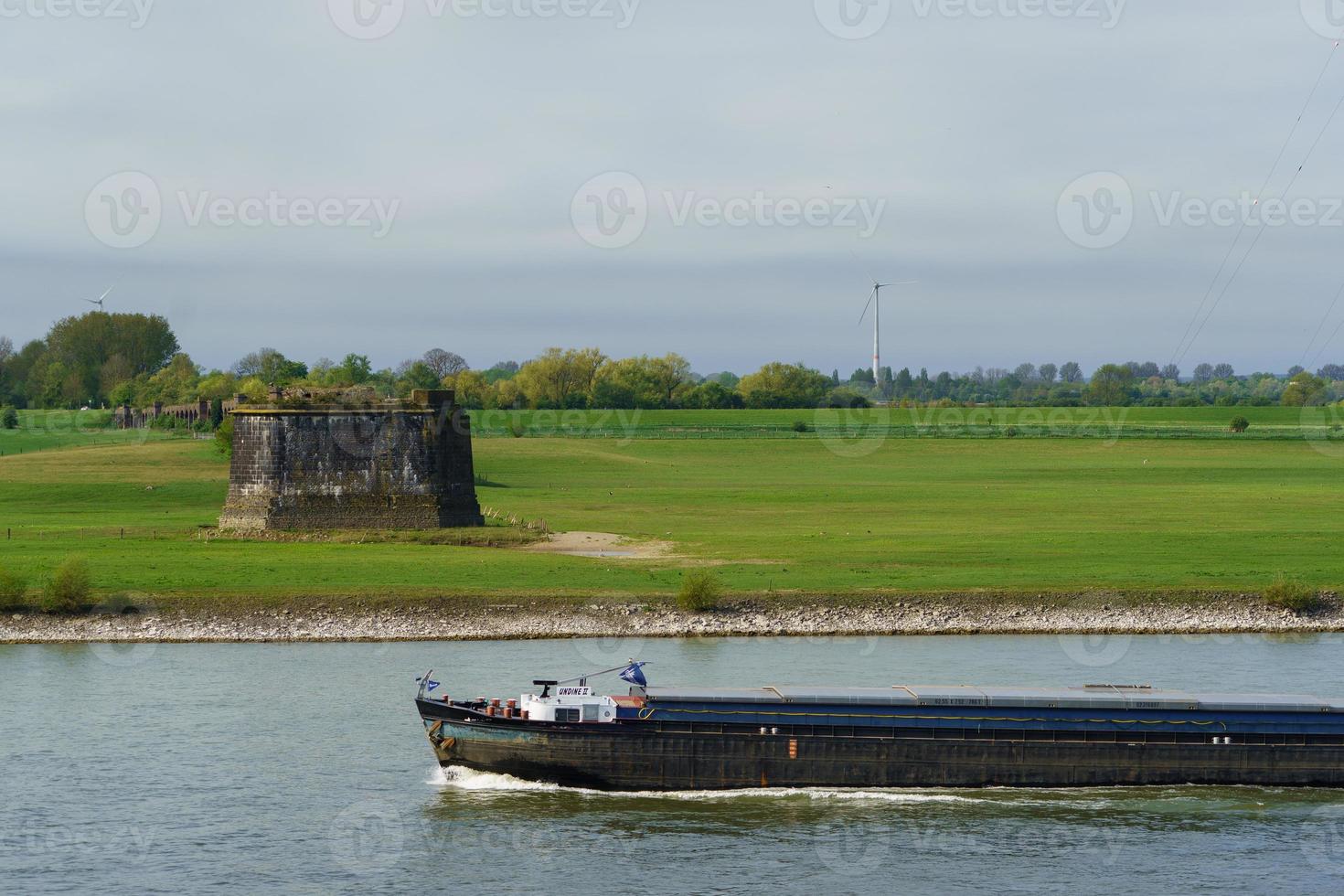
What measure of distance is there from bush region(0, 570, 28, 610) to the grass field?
300cm

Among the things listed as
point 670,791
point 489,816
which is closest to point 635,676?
point 670,791

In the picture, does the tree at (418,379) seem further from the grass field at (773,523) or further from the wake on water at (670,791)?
the wake on water at (670,791)

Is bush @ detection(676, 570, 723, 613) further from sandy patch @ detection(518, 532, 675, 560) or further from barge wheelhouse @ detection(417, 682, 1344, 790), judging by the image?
barge wheelhouse @ detection(417, 682, 1344, 790)

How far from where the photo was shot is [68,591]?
197 ft

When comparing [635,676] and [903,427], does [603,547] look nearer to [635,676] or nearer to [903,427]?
[635,676]

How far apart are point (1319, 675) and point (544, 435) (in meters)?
115

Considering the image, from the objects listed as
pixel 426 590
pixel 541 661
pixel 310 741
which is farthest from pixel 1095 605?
pixel 310 741

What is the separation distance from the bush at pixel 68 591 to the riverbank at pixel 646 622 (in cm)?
58

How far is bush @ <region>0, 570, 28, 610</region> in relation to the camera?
198 ft

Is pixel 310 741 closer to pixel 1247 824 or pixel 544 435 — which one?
pixel 1247 824

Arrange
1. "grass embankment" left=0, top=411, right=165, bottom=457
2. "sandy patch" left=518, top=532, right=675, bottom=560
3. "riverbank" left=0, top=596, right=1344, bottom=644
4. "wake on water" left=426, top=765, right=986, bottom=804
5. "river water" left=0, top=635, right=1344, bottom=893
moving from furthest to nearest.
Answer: "grass embankment" left=0, top=411, right=165, bottom=457, "sandy patch" left=518, top=532, right=675, bottom=560, "riverbank" left=0, top=596, right=1344, bottom=644, "wake on water" left=426, top=765, right=986, bottom=804, "river water" left=0, top=635, right=1344, bottom=893

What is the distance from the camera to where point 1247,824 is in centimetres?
3684

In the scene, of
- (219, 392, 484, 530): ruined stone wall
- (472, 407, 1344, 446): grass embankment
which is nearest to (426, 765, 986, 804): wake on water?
(219, 392, 484, 530): ruined stone wall

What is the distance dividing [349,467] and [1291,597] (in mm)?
44200
